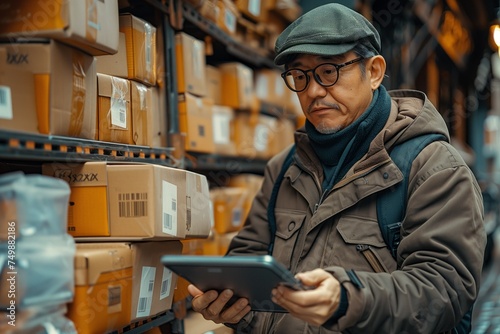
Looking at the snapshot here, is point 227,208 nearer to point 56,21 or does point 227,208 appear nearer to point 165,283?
point 165,283

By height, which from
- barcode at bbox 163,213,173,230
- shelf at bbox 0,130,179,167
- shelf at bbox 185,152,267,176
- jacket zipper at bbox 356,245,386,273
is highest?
shelf at bbox 185,152,267,176

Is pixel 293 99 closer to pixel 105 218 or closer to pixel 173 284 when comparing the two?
pixel 173 284

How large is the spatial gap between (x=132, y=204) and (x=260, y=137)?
7.83 ft

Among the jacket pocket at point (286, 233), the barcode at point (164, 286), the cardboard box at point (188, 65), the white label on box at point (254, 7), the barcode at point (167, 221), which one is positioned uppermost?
the white label on box at point (254, 7)

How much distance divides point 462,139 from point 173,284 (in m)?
9.79

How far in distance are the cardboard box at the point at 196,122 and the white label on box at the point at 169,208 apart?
0.91 metres

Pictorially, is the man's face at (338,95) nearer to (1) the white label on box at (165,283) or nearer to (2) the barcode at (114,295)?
(1) the white label on box at (165,283)

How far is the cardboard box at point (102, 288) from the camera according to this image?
194cm

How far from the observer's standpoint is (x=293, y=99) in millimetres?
5125

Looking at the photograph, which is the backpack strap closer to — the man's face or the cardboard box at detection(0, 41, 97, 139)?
the man's face

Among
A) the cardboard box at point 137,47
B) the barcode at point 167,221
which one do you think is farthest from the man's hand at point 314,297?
the cardboard box at point 137,47

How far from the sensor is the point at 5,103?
70.4 inches

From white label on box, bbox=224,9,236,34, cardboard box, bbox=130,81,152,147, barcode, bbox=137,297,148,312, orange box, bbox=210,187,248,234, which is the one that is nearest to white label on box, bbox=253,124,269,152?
orange box, bbox=210,187,248,234

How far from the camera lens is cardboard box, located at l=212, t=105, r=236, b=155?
382cm
